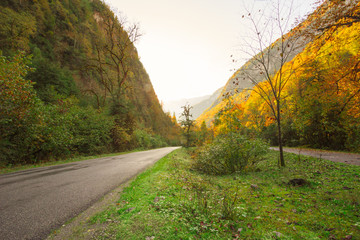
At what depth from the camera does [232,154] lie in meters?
8.47

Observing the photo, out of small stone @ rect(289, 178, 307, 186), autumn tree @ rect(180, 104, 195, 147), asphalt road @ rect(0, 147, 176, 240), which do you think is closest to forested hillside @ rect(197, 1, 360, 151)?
small stone @ rect(289, 178, 307, 186)

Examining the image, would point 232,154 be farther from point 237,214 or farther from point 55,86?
point 55,86

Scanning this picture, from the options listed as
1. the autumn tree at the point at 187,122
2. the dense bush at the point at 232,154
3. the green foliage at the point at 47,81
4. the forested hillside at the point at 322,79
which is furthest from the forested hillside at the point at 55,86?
the forested hillside at the point at 322,79

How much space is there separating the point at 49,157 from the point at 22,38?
15.8 metres

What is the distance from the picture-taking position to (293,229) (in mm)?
3059

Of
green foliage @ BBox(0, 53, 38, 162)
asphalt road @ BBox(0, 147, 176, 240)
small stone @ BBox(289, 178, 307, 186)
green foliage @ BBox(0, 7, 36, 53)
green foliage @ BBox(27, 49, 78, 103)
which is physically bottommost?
small stone @ BBox(289, 178, 307, 186)

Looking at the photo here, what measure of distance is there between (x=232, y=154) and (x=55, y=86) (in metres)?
19.6

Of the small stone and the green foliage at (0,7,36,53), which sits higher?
the green foliage at (0,7,36,53)

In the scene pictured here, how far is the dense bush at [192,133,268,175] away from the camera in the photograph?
8.30m

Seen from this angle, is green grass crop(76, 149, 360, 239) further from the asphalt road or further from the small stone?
the asphalt road

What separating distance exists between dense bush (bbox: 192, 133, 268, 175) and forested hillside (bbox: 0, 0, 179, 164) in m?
10.2

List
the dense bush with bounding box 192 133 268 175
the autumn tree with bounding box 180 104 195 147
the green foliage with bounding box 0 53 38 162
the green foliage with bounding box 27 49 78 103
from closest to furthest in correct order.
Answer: the green foliage with bounding box 0 53 38 162
the dense bush with bounding box 192 133 268 175
the green foliage with bounding box 27 49 78 103
the autumn tree with bounding box 180 104 195 147

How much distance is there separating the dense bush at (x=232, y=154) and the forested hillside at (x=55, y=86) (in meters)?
10.2

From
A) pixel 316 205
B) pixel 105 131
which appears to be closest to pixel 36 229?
pixel 316 205
